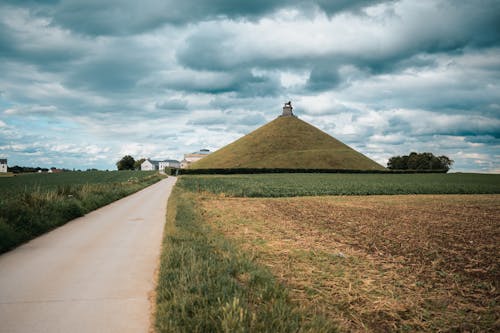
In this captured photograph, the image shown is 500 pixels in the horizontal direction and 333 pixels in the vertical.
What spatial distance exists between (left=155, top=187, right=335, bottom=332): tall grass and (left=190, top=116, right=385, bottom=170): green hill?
312 ft

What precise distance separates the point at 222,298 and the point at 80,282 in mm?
3152

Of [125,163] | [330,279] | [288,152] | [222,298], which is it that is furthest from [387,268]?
[125,163]

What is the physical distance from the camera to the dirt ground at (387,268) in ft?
15.0

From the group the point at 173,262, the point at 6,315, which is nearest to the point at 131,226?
the point at 173,262

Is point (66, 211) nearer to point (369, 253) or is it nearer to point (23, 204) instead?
point (23, 204)

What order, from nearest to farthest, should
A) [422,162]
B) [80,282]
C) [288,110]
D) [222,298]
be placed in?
[222,298], [80,282], [422,162], [288,110]

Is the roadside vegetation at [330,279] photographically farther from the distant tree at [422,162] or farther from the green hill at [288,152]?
the distant tree at [422,162]

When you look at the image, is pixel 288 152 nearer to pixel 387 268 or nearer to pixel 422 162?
pixel 422 162

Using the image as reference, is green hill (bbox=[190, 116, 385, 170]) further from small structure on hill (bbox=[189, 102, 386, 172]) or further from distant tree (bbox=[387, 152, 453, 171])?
distant tree (bbox=[387, 152, 453, 171])

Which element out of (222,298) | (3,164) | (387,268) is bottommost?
(387,268)

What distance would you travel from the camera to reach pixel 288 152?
11425 centimetres

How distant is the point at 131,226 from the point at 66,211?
396 centimetres

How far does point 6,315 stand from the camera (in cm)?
443

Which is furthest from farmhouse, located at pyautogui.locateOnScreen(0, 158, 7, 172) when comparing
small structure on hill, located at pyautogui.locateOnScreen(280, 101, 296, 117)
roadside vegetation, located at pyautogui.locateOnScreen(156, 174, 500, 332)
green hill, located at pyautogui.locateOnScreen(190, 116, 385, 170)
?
roadside vegetation, located at pyautogui.locateOnScreen(156, 174, 500, 332)
